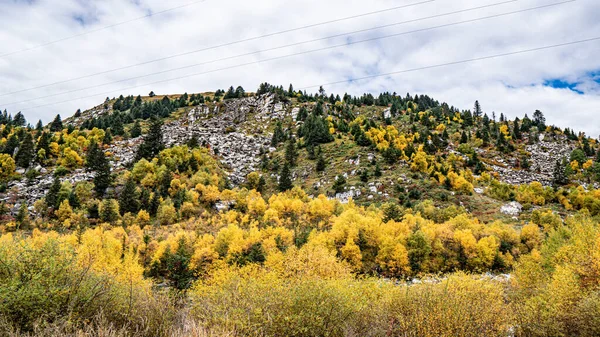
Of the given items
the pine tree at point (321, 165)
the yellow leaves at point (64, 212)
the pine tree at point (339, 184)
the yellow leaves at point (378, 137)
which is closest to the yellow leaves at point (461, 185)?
the yellow leaves at point (378, 137)

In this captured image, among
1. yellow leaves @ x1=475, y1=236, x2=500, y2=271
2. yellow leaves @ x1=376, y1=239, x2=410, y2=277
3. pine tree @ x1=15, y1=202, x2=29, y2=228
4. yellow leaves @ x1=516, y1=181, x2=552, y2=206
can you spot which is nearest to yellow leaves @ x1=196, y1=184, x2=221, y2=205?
pine tree @ x1=15, y1=202, x2=29, y2=228

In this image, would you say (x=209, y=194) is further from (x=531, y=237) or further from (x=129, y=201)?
(x=531, y=237)

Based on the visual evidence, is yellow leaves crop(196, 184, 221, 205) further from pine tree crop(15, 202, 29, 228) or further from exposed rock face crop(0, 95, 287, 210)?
pine tree crop(15, 202, 29, 228)

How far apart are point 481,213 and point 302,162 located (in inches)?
2653

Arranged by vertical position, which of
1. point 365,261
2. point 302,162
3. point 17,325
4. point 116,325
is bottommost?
point 365,261

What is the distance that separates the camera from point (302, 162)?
130 meters

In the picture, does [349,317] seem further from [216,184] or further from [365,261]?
[216,184]

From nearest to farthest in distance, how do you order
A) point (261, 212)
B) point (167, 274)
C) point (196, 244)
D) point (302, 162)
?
1. point (167, 274)
2. point (196, 244)
3. point (261, 212)
4. point (302, 162)

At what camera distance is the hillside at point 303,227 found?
1838 centimetres

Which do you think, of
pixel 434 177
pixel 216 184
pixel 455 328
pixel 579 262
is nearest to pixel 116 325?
pixel 455 328

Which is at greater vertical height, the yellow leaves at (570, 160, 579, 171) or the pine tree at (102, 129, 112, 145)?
the pine tree at (102, 129, 112, 145)

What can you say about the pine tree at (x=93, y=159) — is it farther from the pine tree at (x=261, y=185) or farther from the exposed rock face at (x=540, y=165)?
the exposed rock face at (x=540, y=165)

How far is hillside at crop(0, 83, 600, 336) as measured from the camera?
18.4 meters

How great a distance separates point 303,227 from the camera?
78375mm
